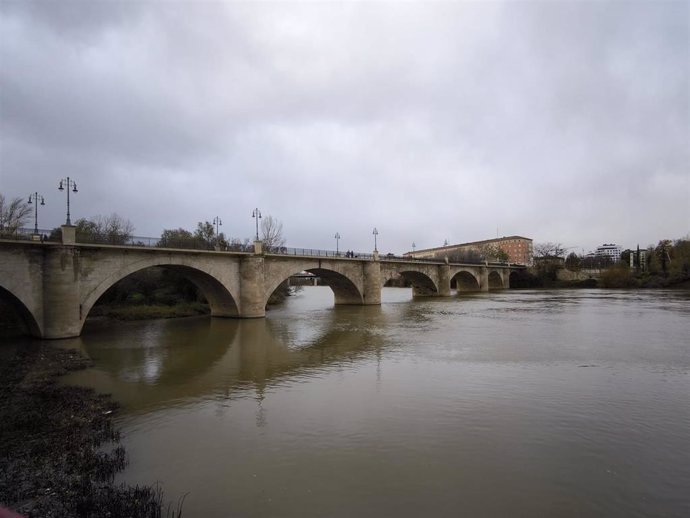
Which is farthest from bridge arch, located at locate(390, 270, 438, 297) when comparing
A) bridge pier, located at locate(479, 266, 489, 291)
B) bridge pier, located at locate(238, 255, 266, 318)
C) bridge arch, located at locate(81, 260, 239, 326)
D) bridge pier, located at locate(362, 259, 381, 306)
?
bridge arch, located at locate(81, 260, 239, 326)

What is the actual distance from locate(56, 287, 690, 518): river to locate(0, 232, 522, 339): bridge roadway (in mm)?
4752

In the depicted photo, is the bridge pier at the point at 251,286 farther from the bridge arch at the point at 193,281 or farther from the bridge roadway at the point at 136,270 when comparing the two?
the bridge arch at the point at 193,281

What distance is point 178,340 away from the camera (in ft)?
70.9

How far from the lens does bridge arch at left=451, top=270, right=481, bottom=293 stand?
240ft

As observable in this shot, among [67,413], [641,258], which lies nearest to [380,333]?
[67,413]

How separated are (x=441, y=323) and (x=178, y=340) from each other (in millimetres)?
15416

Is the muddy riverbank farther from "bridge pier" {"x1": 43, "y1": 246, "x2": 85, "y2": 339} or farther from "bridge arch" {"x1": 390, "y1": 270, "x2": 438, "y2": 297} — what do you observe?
"bridge arch" {"x1": 390, "y1": 270, "x2": 438, "y2": 297}

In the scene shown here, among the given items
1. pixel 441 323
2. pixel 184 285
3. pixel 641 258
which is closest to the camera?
pixel 441 323

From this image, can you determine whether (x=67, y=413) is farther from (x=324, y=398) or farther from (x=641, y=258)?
(x=641, y=258)

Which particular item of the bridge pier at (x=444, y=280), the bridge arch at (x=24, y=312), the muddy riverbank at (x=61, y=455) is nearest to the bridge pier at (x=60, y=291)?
the bridge arch at (x=24, y=312)

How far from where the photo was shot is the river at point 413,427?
5.91 metres

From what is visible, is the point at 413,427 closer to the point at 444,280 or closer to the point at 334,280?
the point at 334,280

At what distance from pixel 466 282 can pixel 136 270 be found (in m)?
60.4

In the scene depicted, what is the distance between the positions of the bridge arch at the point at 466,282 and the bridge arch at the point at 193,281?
49.5 metres
